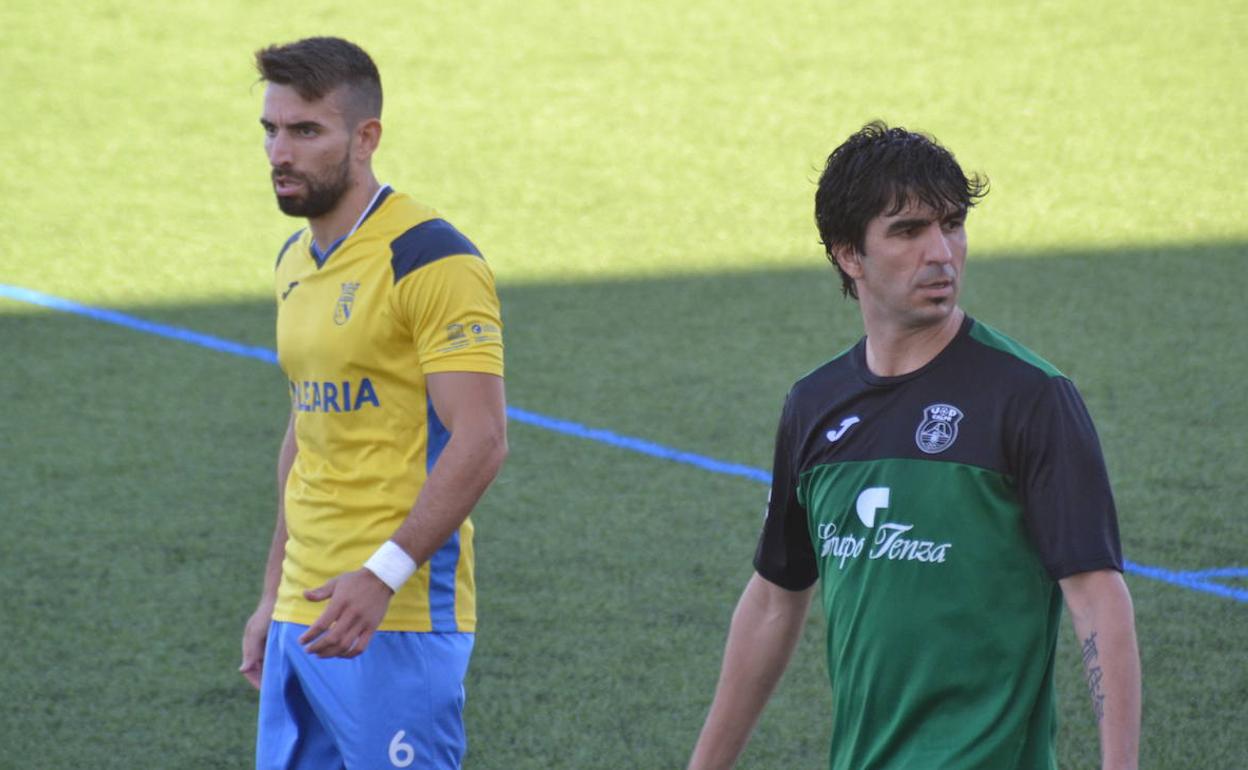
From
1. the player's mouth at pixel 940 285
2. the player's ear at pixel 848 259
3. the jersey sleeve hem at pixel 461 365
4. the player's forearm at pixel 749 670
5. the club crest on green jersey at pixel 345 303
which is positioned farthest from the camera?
the club crest on green jersey at pixel 345 303

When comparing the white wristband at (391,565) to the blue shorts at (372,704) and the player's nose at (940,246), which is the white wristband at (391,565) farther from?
the player's nose at (940,246)

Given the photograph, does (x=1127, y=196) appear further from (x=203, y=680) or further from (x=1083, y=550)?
(x=1083, y=550)

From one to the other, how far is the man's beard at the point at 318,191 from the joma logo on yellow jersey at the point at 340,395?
0.35 metres

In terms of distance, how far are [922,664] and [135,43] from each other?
12.5m

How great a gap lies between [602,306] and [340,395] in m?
6.02

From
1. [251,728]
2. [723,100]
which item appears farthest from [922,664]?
[723,100]

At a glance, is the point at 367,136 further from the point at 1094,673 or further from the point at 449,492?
the point at 1094,673

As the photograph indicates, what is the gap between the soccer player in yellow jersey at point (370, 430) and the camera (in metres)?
3.49

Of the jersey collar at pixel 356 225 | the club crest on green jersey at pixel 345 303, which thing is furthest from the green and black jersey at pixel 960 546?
the jersey collar at pixel 356 225

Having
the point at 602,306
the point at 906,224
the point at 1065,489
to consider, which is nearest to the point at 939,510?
the point at 1065,489

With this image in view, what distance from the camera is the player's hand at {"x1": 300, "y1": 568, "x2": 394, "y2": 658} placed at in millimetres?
3309

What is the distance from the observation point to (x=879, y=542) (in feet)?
9.25

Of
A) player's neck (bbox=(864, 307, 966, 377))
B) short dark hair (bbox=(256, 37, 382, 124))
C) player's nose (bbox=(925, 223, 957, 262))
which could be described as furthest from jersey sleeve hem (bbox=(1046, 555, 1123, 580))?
short dark hair (bbox=(256, 37, 382, 124))

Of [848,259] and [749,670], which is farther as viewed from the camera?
[749,670]
